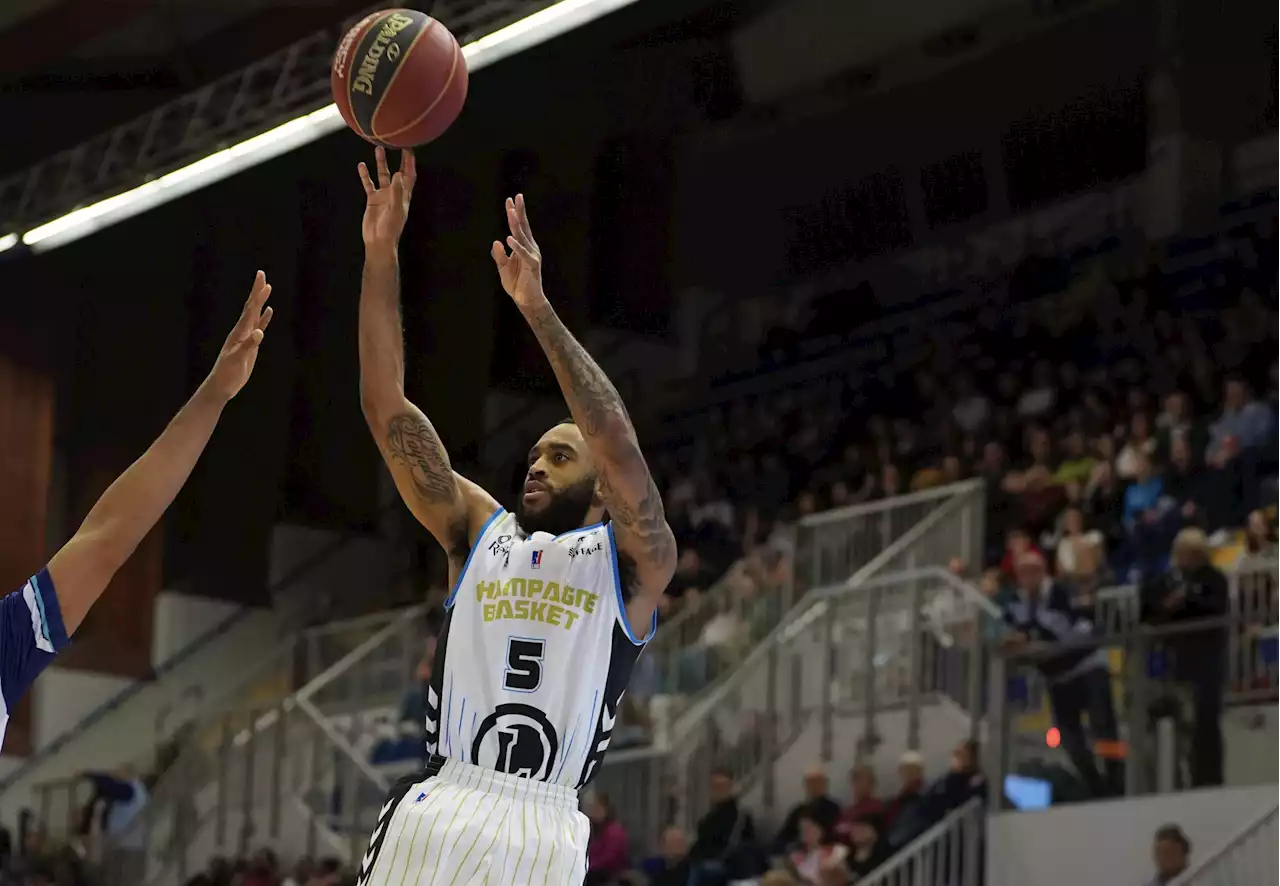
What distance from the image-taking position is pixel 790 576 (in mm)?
13914

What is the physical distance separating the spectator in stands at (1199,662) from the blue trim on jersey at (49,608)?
23.6 ft

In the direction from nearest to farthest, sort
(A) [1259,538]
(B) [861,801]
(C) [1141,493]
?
(A) [1259,538], (B) [861,801], (C) [1141,493]

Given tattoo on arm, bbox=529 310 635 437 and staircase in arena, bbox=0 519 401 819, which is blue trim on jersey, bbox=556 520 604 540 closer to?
tattoo on arm, bbox=529 310 635 437

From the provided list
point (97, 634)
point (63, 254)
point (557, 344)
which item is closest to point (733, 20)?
point (63, 254)

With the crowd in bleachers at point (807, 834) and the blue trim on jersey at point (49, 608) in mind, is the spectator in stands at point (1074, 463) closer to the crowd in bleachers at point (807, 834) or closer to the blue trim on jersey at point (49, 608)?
the crowd in bleachers at point (807, 834)

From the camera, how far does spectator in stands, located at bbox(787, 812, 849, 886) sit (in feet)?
35.6

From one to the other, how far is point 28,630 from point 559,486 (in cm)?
172

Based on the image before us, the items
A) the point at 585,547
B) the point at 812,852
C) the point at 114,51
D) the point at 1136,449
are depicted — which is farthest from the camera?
the point at 114,51

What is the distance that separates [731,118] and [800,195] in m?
1.10

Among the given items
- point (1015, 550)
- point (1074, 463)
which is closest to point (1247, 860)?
point (1015, 550)

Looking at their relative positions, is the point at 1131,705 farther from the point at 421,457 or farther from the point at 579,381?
the point at 579,381

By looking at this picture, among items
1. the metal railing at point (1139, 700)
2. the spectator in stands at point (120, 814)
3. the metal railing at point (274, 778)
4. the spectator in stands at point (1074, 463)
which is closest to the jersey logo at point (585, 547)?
the metal railing at point (1139, 700)

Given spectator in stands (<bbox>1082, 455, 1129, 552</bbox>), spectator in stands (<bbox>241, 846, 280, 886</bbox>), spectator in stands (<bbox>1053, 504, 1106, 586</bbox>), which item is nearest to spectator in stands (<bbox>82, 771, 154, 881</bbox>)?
spectator in stands (<bbox>241, 846, 280, 886</bbox>)

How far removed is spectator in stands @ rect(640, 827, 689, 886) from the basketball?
20.7ft
